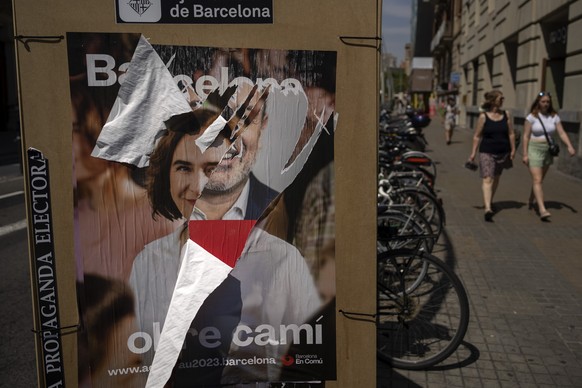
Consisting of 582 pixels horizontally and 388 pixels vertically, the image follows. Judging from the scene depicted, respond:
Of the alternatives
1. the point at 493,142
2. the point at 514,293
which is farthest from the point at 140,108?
the point at 493,142

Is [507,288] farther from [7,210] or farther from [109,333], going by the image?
[7,210]

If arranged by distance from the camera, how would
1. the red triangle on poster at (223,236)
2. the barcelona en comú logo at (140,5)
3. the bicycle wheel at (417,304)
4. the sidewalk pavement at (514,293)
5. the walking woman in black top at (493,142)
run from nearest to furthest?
the barcelona en comú logo at (140,5) → the red triangle on poster at (223,236) → the bicycle wheel at (417,304) → the sidewalk pavement at (514,293) → the walking woman in black top at (493,142)

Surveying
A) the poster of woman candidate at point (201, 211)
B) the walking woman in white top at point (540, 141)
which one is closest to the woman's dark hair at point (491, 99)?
the walking woman in white top at point (540, 141)

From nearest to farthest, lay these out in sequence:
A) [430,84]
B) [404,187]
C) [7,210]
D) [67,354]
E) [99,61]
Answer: [99,61] → [67,354] → [404,187] → [7,210] → [430,84]

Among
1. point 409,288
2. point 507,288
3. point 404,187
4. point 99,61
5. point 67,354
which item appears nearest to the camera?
point 99,61

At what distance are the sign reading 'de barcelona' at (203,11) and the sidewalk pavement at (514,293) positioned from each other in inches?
92.0

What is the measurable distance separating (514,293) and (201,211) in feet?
12.6

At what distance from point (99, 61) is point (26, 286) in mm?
4000

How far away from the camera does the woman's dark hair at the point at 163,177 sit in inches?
85.2

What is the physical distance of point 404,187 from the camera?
6832 mm

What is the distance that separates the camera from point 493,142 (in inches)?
312

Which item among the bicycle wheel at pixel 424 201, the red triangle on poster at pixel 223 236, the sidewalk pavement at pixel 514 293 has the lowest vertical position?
the sidewalk pavement at pixel 514 293

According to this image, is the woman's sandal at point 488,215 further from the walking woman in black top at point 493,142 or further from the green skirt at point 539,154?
the green skirt at point 539,154

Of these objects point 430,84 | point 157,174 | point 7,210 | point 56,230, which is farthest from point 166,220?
point 430,84
